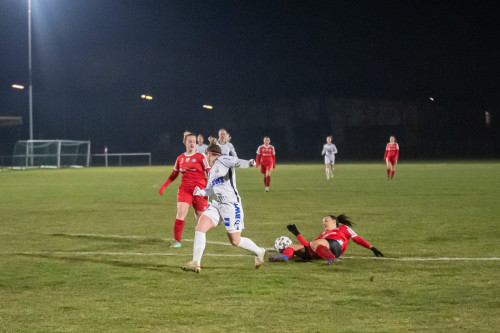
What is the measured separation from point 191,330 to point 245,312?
0.78 meters

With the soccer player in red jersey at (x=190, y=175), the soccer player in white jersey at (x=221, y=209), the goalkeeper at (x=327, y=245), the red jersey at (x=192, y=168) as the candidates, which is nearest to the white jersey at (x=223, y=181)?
the soccer player in white jersey at (x=221, y=209)

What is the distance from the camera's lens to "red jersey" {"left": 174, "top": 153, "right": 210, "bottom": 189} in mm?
11055

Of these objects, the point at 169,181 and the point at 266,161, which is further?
the point at 266,161

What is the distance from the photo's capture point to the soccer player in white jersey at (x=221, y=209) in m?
8.16

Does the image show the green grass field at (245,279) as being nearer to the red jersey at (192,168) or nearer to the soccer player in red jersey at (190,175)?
the soccer player in red jersey at (190,175)

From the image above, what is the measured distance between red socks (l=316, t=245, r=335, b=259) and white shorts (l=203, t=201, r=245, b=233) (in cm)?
122

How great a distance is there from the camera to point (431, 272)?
797cm

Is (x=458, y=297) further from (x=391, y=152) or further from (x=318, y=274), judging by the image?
(x=391, y=152)

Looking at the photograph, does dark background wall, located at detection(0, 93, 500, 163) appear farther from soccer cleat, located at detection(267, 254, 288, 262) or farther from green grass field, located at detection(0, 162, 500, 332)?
soccer cleat, located at detection(267, 254, 288, 262)

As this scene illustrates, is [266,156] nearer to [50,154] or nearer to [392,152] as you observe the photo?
[392,152]

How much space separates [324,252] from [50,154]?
56173 mm

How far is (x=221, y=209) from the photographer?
8.25 m

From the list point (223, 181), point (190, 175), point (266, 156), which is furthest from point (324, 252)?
point (266, 156)

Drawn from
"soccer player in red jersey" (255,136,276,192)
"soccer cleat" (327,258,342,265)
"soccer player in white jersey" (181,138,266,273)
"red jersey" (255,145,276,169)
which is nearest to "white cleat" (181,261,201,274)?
"soccer player in white jersey" (181,138,266,273)
